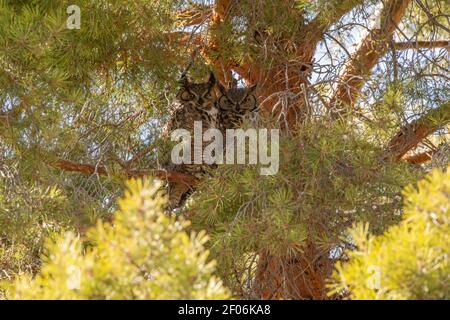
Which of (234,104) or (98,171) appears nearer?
(98,171)

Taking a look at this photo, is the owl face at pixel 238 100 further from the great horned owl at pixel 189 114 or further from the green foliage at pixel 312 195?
the green foliage at pixel 312 195

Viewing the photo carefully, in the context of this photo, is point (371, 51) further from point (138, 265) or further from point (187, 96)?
point (138, 265)

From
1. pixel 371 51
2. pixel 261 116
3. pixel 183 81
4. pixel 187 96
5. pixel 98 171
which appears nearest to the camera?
pixel 261 116

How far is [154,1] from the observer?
387 centimetres

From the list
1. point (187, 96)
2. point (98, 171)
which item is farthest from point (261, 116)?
point (187, 96)

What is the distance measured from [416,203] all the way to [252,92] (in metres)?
2.98

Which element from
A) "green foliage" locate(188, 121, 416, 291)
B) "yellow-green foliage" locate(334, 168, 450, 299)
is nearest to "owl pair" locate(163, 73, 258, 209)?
"green foliage" locate(188, 121, 416, 291)

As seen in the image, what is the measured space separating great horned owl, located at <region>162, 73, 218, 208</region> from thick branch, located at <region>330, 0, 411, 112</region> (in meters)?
0.81

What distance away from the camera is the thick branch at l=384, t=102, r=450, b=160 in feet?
11.3

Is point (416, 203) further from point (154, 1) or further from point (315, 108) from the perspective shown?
point (154, 1)

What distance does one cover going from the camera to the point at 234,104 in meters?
4.50

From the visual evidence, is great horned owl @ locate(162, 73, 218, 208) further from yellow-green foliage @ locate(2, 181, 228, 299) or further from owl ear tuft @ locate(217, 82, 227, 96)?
yellow-green foliage @ locate(2, 181, 228, 299)

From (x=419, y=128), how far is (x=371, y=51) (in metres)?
0.64
